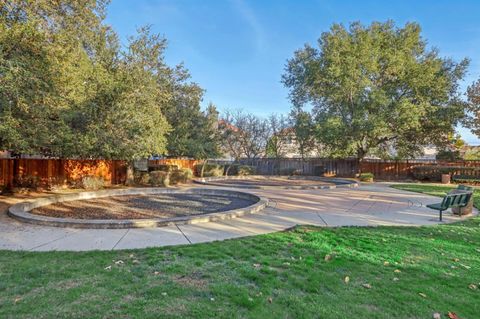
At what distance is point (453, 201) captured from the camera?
722cm

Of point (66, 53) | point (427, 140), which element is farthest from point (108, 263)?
point (427, 140)

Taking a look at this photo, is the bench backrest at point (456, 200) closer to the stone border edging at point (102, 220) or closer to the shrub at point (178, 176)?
the stone border edging at point (102, 220)

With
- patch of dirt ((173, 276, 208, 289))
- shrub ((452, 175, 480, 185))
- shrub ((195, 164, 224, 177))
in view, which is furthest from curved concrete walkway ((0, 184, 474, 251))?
shrub ((452, 175, 480, 185))

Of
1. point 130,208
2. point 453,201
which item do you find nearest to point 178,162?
point 130,208

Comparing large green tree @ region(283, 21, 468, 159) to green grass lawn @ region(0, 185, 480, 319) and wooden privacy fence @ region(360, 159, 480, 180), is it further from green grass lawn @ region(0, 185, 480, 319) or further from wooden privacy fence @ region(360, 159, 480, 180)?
green grass lawn @ region(0, 185, 480, 319)

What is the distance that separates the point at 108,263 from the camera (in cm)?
369

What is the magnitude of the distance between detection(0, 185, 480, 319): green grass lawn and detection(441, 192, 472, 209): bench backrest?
102 inches

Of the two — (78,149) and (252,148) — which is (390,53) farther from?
(78,149)

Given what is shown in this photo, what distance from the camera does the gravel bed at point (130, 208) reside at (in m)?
7.02

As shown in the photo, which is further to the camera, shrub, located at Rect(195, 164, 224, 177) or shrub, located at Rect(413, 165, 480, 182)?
shrub, located at Rect(195, 164, 224, 177)

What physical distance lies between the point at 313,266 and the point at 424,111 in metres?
18.5

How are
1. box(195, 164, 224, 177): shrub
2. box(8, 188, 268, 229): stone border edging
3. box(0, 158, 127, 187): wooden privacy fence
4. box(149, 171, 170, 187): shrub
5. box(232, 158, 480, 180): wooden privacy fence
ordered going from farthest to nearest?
box(232, 158, 480, 180): wooden privacy fence
box(195, 164, 224, 177): shrub
box(149, 171, 170, 187): shrub
box(0, 158, 127, 187): wooden privacy fence
box(8, 188, 268, 229): stone border edging

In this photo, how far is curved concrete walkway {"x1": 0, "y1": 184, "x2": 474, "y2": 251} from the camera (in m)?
4.65

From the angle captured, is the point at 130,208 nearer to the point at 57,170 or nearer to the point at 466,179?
the point at 57,170
